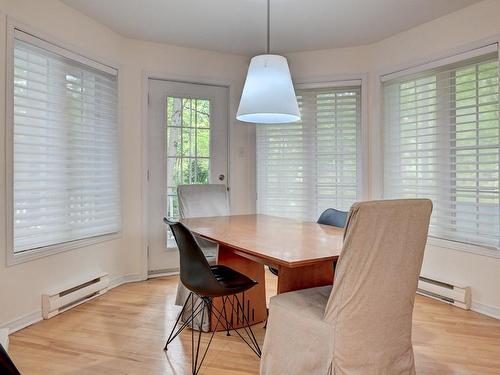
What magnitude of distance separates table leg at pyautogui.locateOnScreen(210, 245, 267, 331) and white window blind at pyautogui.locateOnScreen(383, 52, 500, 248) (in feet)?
5.64

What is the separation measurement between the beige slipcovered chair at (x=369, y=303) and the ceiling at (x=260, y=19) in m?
2.18

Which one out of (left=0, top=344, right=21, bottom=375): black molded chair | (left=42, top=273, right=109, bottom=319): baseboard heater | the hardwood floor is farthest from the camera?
(left=42, top=273, right=109, bottom=319): baseboard heater

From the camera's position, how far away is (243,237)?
7.16ft

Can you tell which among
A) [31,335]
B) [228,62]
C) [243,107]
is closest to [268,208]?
[228,62]

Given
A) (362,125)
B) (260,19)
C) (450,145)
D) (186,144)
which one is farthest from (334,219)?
(186,144)

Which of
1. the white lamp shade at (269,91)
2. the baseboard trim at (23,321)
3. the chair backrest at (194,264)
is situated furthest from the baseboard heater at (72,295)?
the white lamp shade at (269,91)

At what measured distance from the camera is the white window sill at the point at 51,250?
2.65m

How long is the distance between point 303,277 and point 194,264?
0.63 metres

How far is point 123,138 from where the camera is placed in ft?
12.4

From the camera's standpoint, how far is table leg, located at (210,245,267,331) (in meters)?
2.61

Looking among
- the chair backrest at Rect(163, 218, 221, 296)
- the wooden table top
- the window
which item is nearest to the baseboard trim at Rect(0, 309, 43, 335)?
the wooden table top

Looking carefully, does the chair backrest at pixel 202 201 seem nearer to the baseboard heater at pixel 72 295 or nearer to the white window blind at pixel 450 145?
the baseboard heater at pixel 72 295

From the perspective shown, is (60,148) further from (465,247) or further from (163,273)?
(465,247)

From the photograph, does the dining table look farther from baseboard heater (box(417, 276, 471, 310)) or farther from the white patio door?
baseboard heater (box(417, 276, 471, 310))
